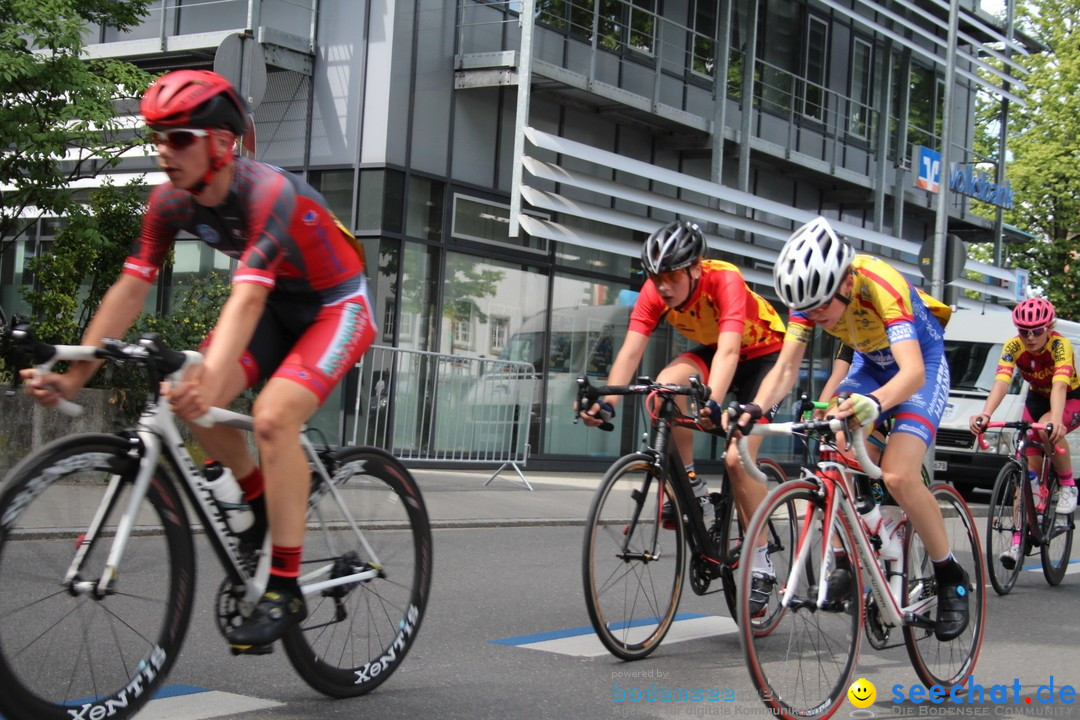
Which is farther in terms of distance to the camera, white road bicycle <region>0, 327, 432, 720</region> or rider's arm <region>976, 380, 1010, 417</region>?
rider's arm <region>976, 380, 1010, 417</region>

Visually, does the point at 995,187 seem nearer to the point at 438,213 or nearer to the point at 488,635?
the point at 438,213

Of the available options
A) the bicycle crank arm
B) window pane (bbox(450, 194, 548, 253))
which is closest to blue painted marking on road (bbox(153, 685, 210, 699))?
the bicycle crank arm

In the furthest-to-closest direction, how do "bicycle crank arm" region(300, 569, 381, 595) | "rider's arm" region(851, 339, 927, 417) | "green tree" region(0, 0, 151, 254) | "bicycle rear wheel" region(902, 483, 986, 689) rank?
"green tree" region(0, 0, 151, 254) < "bicycle rear wheel" region(902, 483, 986, 689) < "rider's arm" region(851, 339, 927, 417) < "bicycle crank arm" region(300, 569, 381, 595)

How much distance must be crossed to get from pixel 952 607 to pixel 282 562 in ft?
9.52

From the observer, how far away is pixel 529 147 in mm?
18453

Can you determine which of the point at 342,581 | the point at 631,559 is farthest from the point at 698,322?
the point at 342,581

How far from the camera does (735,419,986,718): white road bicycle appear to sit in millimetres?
4535

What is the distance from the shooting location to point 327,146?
56.7 ft

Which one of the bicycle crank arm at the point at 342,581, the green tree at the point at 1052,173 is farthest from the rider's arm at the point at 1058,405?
the green tree at the point at 1052,173

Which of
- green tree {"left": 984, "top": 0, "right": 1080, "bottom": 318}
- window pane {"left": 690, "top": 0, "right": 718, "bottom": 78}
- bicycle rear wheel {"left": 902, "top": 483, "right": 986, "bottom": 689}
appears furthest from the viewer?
green tree {"left": 984, "top": 0, "right": 1080, "bottom": 318}

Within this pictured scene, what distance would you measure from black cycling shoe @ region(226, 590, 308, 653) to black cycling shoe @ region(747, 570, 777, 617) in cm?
148

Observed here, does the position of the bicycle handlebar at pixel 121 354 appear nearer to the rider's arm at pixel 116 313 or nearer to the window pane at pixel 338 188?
the rider's arm at pixel 116 313

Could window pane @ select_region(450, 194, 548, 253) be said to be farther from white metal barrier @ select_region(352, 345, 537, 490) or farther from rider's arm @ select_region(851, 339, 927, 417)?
rider's arm @ select_region(851, 339, 927, 417)

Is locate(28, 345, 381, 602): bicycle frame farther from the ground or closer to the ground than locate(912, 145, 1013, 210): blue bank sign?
closer to the ground
